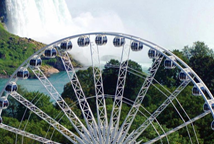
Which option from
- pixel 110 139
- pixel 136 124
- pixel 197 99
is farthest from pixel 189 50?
pixel 110 139

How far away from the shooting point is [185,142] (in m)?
75.9

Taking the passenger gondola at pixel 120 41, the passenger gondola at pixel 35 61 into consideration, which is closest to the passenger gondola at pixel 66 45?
the passenger gondola at pixel 35 61

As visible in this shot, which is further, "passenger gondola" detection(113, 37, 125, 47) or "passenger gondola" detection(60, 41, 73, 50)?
"passenger gondola" detection(60, 41, 73, 50)

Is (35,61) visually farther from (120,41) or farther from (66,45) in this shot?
(120,41)

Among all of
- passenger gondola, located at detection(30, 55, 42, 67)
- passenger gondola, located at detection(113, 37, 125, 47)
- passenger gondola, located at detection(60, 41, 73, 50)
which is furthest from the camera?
passenger gondola, located at detection(30, 55, 42, 67)

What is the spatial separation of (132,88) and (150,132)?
43076 mm

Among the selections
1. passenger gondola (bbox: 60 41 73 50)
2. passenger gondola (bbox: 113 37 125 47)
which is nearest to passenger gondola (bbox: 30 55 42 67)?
passenger gondola (bbox: 60 41 73 50)

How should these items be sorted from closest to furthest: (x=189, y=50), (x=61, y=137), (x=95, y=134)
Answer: (x=95, y=134), (x=61, y=137), (x=189, y=50)

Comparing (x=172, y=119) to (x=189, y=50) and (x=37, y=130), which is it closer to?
(x=37, y=130)

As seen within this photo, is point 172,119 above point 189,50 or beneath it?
beneath

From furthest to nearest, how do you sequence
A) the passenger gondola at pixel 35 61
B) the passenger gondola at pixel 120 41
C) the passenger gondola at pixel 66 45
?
the passenger gondola at pixel 35 61 < the passenger gondola at pixel 66 45 < the passenger gondola at pixel 120 41

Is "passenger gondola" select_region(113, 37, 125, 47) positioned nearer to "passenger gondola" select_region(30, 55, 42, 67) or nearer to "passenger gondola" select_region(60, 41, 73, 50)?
"passenger gondola" select_region(60, 41, 73, 50)

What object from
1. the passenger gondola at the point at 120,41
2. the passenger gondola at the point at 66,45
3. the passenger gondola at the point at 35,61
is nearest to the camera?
the passenger gondola at the point at 120,41

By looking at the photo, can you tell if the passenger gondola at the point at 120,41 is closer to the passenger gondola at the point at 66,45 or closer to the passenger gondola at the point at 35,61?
the passenger gondola at the point at 66,45
